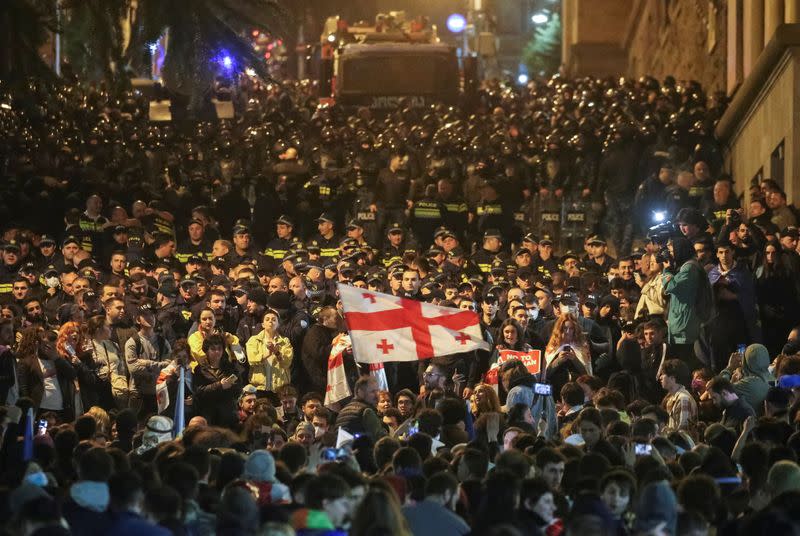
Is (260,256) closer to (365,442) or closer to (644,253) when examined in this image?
(644,253)

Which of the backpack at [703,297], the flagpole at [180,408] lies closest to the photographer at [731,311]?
the backpack at [703,297]

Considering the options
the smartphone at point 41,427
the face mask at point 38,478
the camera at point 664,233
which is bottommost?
the smartphone at point 41,427

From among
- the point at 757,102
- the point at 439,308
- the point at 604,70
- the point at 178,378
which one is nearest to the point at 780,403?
the point at 439,308

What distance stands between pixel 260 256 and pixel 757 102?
8.33m

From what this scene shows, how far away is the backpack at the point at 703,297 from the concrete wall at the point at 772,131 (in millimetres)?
6633

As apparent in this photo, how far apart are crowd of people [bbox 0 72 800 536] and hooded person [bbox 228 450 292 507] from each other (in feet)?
0.10

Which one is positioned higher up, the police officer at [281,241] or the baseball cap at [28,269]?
the police officer at [281,241]

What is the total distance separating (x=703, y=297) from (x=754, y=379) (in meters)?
2.83

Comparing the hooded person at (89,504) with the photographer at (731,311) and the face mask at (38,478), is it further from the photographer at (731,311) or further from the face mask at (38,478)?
the photographer at (731,311)

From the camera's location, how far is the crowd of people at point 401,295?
31.2ft

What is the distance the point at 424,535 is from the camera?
9117 mm

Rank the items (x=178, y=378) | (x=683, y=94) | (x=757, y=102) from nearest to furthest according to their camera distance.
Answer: (x=178, y=378) → (x=757, y=102) → (x=683, y=94)

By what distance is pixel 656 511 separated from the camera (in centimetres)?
866

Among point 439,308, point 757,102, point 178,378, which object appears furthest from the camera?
point 757,102
